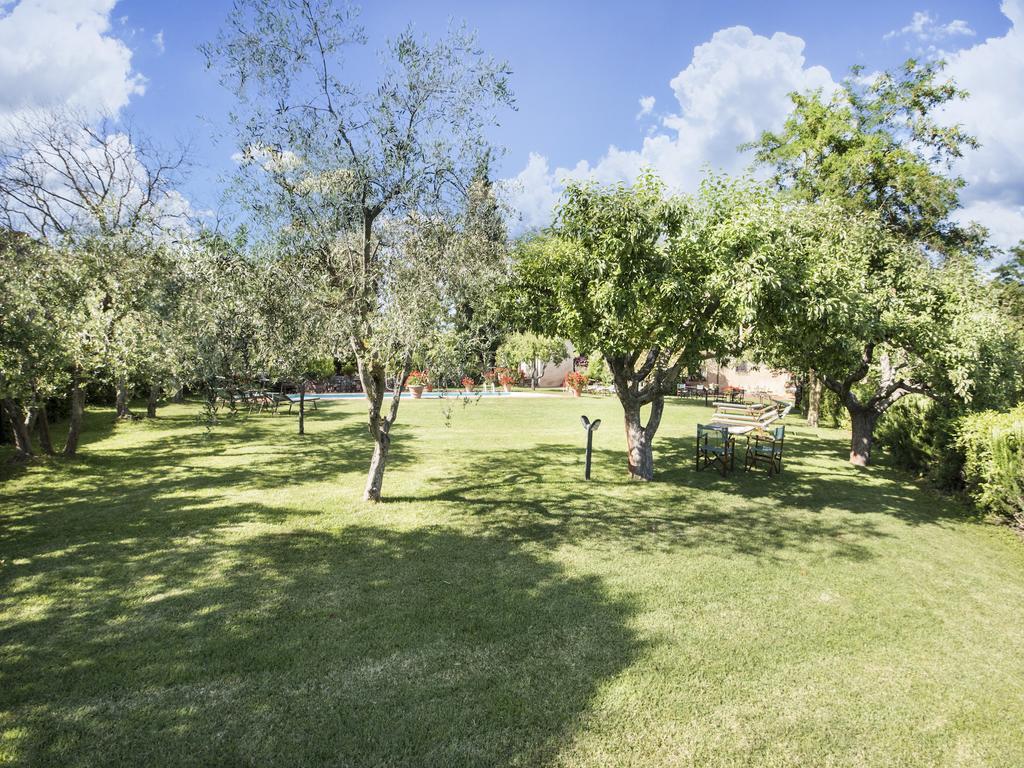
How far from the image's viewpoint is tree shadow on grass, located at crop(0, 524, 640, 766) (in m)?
3.89

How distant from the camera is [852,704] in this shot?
14.6 ft

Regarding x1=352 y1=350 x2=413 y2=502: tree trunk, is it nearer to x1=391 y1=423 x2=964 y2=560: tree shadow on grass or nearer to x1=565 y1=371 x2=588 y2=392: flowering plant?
x1=391 y1=423 x2=964 y2=560: tree shadow on grass

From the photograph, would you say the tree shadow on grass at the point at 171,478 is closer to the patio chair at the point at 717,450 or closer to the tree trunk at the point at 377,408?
the tree trunk at the point at 377,408

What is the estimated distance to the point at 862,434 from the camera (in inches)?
571

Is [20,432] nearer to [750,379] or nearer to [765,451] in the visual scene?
[765,451]

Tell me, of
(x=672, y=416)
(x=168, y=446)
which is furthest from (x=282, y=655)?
(x=672, y=416)

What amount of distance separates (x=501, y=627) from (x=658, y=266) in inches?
291

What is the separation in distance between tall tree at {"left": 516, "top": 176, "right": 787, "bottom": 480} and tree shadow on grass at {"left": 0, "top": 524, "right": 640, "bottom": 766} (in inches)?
212

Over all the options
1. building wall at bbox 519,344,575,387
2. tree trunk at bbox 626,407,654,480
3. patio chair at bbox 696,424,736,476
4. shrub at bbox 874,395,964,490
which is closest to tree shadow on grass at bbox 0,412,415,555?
tree trunk at bbox 626,407,654,480

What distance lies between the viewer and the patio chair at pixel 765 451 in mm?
12781

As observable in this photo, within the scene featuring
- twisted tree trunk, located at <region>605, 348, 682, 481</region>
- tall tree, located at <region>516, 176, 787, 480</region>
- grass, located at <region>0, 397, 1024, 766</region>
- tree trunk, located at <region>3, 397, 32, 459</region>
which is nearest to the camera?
grass, located at <region>0, 397, 1024, 766</region>

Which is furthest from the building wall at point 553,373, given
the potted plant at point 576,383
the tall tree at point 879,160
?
the tall tree at point 879,160

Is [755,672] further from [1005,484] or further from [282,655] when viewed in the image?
[1005,484]

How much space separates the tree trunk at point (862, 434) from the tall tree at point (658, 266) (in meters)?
6.18
